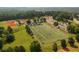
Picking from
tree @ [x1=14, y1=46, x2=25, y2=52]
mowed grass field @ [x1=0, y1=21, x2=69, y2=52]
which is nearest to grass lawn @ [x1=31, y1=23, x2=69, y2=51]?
mowed grass field @ [x1=0, y1=21, x2=69, y2=52]

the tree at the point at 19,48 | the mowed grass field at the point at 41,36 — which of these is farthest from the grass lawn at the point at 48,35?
the tree at the point at 19,48

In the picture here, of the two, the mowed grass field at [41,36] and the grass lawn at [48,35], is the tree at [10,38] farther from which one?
A: the grass lawn at [48,35]

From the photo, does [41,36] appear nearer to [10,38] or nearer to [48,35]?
[48,35]

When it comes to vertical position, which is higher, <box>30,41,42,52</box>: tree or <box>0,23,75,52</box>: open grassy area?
<box>0,23,75,52</box>: open grassy area

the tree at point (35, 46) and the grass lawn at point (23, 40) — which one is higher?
the grass lawn at point (23, 40)

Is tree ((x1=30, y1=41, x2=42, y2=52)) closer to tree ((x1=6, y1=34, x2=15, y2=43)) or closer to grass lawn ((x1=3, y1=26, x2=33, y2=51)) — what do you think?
grass lawn ((x1=3, y1=26, x2=33, y2=51))

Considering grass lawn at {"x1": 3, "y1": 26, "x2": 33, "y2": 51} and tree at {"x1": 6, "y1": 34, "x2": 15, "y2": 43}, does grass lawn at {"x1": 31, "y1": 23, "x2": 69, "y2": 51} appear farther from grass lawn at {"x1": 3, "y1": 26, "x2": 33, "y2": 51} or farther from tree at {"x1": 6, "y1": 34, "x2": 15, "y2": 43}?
tree at {"x1": 6, "y1": 34, "x2": 15, "y2": 43}
